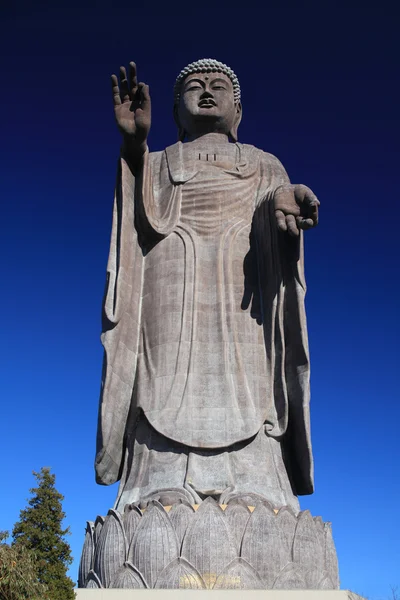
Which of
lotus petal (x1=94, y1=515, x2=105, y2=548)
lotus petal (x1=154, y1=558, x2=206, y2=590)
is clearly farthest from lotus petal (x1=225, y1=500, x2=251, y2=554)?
lotus petal (x1=94, y1=515, x2=105, y2=548)

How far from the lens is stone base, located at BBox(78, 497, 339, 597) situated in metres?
7.42

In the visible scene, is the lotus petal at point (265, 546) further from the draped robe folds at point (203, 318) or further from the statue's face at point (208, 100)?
the statue's face at point (208, 100)

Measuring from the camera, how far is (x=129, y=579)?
7.53 metres

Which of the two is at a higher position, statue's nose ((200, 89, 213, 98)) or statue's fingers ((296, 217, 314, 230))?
statue's nose ((200, 89, 213, 98))

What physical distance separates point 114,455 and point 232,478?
64.8 inches

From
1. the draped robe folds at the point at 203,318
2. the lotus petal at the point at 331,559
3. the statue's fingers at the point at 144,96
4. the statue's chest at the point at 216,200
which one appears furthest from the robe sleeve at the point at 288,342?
the statue's fingers at the point at 144,96

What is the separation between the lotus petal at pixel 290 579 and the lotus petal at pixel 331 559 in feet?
2.00

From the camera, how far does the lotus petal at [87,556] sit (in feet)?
26.8

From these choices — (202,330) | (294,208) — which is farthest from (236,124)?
(202,330)

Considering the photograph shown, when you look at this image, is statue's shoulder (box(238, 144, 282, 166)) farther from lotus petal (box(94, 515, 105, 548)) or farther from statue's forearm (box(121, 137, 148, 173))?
lotus petal (box(94, 515, 105, 548))

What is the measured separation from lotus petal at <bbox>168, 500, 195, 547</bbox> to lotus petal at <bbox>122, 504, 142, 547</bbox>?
39cm

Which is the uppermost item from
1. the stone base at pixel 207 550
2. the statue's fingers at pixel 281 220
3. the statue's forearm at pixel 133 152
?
the statue's forearm at pixel 133 152

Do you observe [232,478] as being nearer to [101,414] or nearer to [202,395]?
[202,395]

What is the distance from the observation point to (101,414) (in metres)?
9.13
